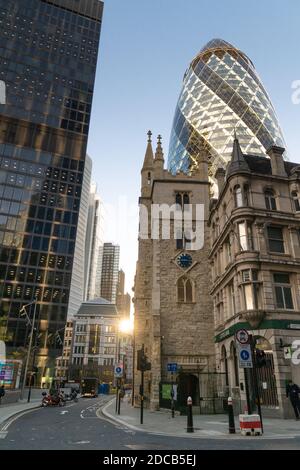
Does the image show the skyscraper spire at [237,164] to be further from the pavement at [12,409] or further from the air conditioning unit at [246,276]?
the pavement at [12,409]

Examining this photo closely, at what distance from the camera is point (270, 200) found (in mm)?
24609

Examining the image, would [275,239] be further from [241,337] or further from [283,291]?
[241,337]

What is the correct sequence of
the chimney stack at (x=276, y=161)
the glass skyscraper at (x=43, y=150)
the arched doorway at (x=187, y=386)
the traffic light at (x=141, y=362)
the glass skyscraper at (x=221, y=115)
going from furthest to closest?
the glass skyscraper at (x=43, y=150) < the glass skyscraper at (x=221, y=115) < the arched doorway at (x=187, y=386) < the chimney stack at (x=276, y=161) < the traffic light at (x=141, y=362)

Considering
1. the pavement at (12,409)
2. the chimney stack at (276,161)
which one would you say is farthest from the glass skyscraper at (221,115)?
the pavement at (12,409)

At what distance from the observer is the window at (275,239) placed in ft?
75.8

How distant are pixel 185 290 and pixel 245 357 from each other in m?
19.4

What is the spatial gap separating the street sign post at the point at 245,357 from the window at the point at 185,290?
18617 millimetres

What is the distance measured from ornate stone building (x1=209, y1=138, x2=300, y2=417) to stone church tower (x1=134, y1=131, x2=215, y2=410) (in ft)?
9.61

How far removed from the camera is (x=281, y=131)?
246ft

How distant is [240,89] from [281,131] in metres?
12.9

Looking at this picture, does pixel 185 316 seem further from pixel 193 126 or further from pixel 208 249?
pixel 193 126

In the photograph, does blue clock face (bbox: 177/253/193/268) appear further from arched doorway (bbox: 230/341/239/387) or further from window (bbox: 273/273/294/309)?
window (bbox: 273/273/294/309)

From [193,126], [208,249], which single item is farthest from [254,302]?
[193,126]

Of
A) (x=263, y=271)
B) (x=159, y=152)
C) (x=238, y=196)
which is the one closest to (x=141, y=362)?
(x=263, y=271)
